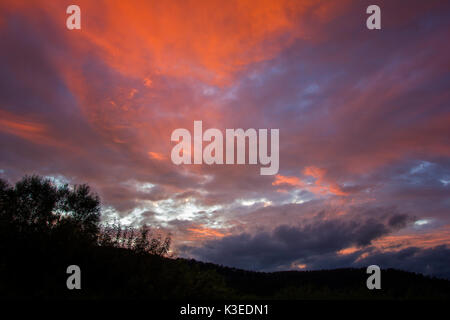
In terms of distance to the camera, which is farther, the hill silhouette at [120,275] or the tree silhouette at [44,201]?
the tree silhouette at [44,201]

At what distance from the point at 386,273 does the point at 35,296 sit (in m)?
23.6

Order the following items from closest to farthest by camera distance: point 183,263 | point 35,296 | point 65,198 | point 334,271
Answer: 1. point 35,296
2. point 183,263
3. point 334,271
4. point 65,198

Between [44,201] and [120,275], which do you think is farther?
[44,201]

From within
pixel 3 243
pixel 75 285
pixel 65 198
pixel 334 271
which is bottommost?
pixel 334 271

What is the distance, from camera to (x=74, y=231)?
21391 millimetres

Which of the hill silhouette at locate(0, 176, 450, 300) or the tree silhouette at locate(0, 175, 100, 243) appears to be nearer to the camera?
the hill silhouette at locate(0, 176, 450, 300)

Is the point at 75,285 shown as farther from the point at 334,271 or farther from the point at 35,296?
the point at 334,271
